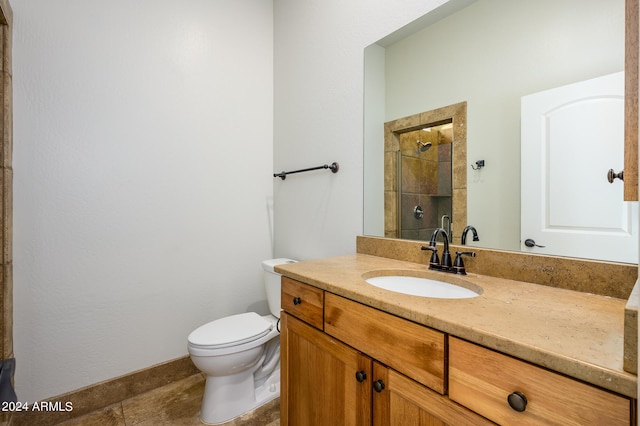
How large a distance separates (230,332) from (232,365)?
158 millimetres

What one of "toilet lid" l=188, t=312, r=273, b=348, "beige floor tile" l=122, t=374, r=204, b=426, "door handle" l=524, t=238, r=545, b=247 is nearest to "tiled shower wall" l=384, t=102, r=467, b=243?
"door handle" l=524, t=238, r=545, b=247

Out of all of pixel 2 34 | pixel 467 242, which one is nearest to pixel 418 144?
pixel 467 242

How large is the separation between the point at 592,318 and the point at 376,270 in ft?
2.06

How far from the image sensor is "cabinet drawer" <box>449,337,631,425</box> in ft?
1.52

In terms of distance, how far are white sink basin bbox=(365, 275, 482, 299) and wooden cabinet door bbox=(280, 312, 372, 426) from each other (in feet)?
0.94

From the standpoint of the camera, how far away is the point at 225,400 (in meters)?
1.50

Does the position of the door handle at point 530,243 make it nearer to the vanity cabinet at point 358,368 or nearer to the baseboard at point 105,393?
the vanity cabinet at point 358,368

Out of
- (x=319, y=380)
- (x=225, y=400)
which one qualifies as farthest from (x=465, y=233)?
(x=225, y=400)

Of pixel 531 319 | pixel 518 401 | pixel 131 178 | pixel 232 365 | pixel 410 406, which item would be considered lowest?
pixel 232 365

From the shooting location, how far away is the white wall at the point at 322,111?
1573mm

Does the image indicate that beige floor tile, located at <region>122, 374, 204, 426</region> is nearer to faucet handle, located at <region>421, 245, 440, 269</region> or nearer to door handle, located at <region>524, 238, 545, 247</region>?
faucet handle, located at <region>421, 245, 440, 269</region>

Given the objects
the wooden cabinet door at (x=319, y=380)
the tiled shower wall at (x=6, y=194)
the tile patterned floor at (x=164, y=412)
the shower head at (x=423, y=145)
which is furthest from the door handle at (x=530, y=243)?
the tiled shower wall at (x=6, y=194)

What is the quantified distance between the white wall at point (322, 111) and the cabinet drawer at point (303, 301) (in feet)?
1.86

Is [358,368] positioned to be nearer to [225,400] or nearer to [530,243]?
[530,243]
